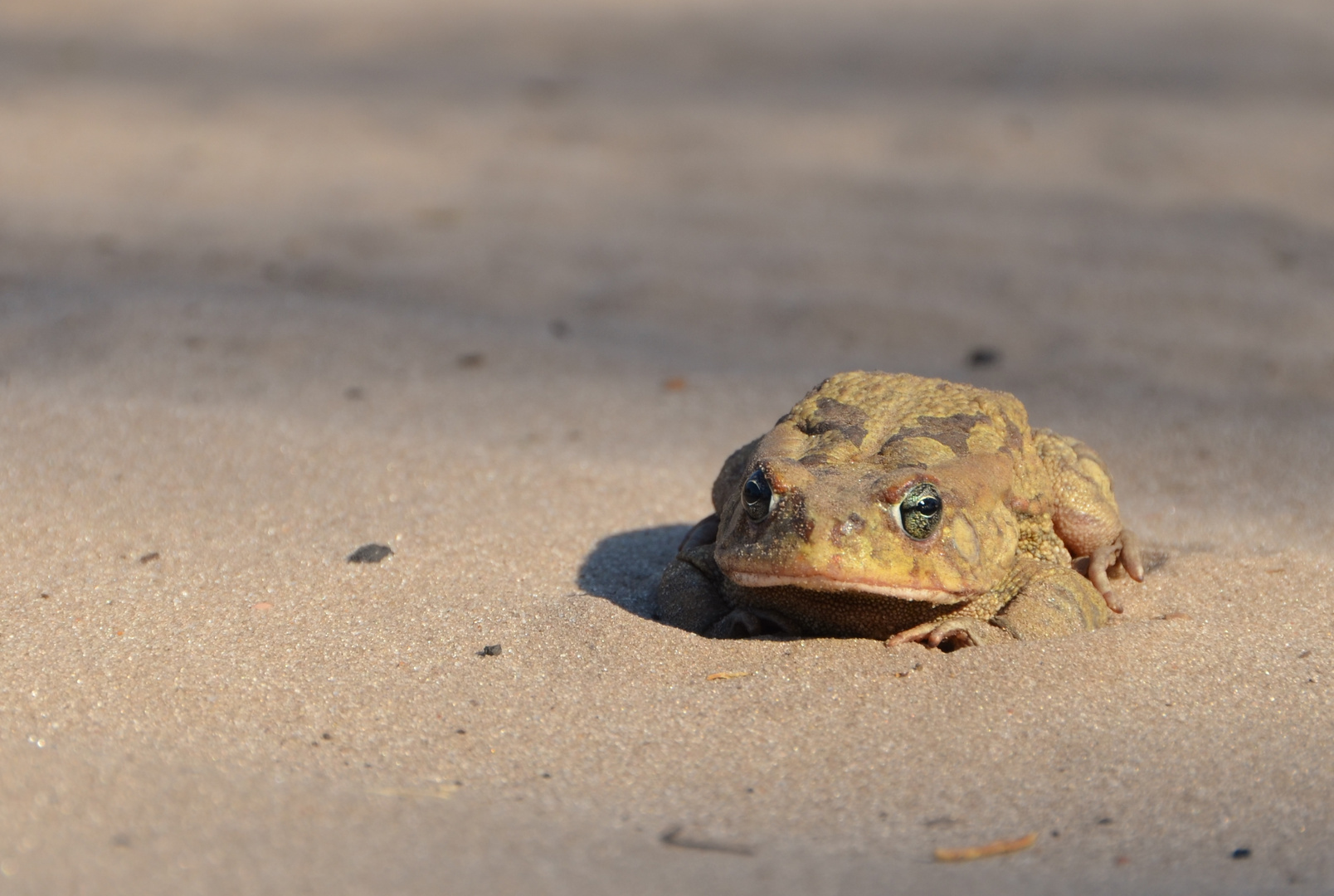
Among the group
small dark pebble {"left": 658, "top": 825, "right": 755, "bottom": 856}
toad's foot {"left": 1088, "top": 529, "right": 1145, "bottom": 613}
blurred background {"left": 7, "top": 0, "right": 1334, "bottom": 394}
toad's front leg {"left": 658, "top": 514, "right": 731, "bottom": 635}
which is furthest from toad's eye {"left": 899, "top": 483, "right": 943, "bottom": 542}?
blurred background {"left": 7, "top": 0, "right": 1334, "bottom": 394}

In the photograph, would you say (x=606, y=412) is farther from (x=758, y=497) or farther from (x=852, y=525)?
(x=852, y=525)

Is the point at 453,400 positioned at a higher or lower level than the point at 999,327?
lower

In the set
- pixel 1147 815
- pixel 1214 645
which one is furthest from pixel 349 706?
pixel 1214 645

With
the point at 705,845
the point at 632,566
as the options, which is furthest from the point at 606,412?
the point at 705,845

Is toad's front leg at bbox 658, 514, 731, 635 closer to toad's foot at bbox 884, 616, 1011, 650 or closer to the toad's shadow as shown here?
the toad's shadow

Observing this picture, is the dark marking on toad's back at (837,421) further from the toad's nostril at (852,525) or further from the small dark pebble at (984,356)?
the small dark pebble at (984,356)

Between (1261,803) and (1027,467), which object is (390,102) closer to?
(1027,467)

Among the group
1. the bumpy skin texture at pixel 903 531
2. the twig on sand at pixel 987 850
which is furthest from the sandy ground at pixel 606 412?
the bumpy skin texture at pixel 903 531
